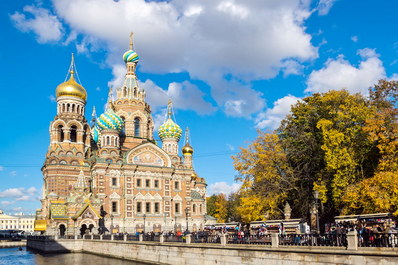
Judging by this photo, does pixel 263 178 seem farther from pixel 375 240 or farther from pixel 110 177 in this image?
pixel 110 177

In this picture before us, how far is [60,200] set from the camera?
46.7 m

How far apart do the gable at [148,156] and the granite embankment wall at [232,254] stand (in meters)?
14.5

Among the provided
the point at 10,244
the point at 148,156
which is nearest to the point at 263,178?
the point at 148,156

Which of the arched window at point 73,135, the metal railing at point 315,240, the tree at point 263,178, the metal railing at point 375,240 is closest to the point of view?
the metal railing at point 375,240

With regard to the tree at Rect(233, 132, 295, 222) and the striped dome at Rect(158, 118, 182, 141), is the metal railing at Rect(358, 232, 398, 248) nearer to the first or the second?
the tree at Rect(233, 132, 295, 222)

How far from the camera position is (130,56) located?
5828 cm

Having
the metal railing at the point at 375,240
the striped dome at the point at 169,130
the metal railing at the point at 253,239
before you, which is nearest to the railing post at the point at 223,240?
the metal railing at the point at 253,239

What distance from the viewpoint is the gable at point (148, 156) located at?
49.2m

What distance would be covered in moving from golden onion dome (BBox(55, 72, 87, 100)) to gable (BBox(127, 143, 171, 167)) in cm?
1065

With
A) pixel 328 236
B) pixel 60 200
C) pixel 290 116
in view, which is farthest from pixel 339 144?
pixel 60 200

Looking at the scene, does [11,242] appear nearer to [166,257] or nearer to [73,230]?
[73,230]

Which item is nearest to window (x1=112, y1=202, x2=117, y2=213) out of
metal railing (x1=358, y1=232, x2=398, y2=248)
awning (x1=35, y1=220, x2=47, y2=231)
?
awning (x1=35, y1=220, x2=47, y2=231)

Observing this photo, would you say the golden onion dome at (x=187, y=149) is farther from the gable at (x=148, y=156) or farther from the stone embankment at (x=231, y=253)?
the stone embankment at (x=231, y=253)

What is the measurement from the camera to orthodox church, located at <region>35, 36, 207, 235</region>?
43.5 m
